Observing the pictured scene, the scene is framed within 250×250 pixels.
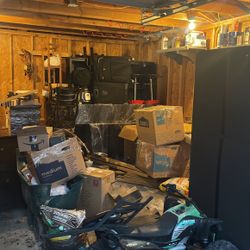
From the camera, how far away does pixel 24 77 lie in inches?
230

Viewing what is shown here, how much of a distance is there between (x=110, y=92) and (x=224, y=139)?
3589mm

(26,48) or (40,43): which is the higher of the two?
(40,43)

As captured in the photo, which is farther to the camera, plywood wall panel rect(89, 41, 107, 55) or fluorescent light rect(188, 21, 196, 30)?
plywood wall panel rect(89, 41, 107, 55)

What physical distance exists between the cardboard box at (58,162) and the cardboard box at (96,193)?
15 centimetres

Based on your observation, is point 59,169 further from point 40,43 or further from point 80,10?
point 40,43

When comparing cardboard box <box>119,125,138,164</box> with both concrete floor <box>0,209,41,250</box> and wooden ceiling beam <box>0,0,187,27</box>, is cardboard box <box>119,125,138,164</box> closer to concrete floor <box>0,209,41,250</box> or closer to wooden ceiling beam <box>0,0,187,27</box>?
wooden ceiling beam <box>0,0,187,27</box>

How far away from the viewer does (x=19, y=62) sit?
5.79 meters

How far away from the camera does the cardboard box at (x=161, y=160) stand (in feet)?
11.9

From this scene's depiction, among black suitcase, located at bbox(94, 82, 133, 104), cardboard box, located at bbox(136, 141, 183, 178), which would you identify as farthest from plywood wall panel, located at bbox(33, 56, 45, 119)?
cardboard box, located at bbox(136, 141, 183, 178)

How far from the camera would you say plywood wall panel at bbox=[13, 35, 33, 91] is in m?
5.69

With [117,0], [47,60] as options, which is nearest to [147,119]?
[117,0]

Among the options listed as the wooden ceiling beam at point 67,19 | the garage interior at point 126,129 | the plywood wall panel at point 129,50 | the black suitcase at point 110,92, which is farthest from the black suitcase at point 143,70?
the plywood wall panel at point 129,50

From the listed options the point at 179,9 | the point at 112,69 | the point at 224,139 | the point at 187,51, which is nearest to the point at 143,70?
the point at 112,69

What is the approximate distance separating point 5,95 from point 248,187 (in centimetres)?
500
